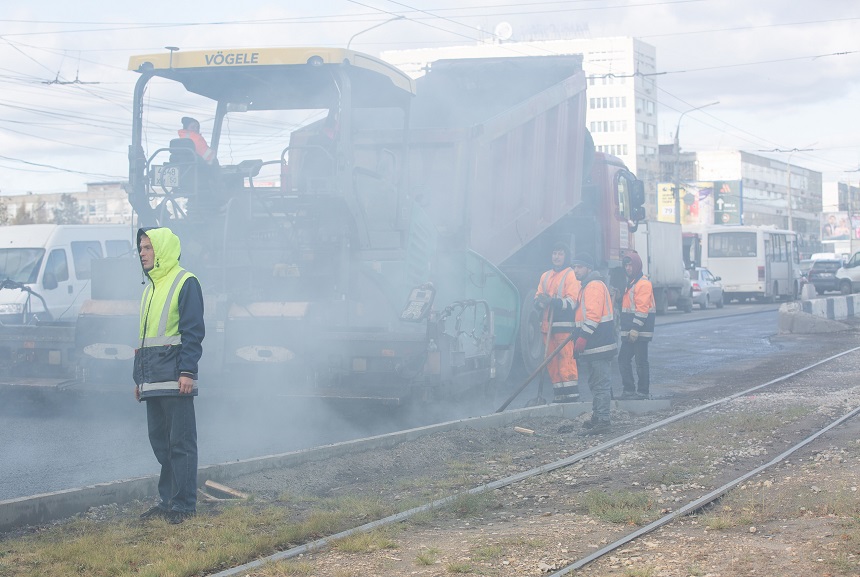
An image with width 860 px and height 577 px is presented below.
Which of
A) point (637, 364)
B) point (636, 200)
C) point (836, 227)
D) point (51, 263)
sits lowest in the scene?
point (637, 364)

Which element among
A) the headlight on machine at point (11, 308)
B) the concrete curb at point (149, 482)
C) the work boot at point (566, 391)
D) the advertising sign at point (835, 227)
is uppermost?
the advertising sign at point (835, 227)

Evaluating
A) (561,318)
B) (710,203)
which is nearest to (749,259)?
(561,318)

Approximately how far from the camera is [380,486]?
23.5 feet

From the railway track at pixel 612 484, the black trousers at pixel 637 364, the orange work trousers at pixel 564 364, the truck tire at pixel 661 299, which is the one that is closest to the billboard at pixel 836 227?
the truck tire at pixel 661 299

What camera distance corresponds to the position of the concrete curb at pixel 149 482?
586 centimetres

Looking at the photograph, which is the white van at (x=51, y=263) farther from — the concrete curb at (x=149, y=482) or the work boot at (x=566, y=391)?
the concrete curb at (x=149, y=482)

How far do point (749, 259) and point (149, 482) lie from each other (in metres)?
35.7

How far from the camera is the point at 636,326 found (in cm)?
1136

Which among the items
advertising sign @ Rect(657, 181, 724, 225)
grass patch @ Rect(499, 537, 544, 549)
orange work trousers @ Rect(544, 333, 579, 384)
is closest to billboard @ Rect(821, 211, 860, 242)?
advertising sign @ Rect(657, 181, 724, 225)

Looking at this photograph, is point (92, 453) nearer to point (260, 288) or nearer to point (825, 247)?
point (260, 288)

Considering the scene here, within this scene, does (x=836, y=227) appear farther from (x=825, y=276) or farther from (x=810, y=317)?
(x=810, y=317)

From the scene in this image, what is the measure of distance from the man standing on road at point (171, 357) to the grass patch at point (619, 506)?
94.2 inches

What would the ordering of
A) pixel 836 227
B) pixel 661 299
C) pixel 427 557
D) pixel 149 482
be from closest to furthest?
pixel 427 557, pixel 149 482, pixel 661 299, pixel 836 227

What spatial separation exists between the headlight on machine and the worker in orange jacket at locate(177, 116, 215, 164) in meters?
6.12
